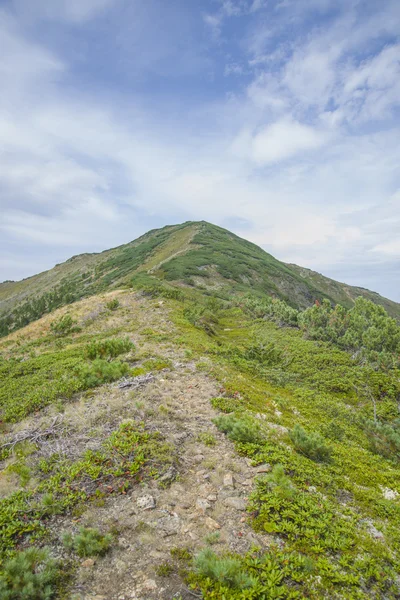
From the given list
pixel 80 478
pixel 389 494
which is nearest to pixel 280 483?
pixel 389 494

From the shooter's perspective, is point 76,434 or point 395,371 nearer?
point 76,434

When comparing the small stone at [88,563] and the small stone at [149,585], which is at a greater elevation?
the small stone at [88,563]

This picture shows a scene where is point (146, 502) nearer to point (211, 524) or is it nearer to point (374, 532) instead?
point (211, 524)

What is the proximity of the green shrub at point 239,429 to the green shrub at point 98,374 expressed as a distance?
182 inches

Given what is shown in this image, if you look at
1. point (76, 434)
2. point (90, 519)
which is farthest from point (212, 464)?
point (76, 434)

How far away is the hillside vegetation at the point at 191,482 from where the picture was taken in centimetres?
411

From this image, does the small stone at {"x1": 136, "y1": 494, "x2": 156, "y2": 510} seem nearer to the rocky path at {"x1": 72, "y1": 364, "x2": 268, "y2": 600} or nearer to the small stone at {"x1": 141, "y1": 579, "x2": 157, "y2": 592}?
the rocky path at {"x1": 72, "y1": 364, "x2": 268, "y2": 600}

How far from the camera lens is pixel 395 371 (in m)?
16.4

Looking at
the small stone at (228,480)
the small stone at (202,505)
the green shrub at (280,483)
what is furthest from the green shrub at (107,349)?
the green shrub at (280,483)

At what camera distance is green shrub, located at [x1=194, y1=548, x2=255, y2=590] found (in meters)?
3.84

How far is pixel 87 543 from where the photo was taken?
4402 mm

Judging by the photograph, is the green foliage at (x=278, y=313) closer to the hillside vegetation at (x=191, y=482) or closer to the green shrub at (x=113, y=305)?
the hillside vegetation at (x=191, y=482)

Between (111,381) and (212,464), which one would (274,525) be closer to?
(212,464)

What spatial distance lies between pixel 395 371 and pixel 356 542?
13819mm
